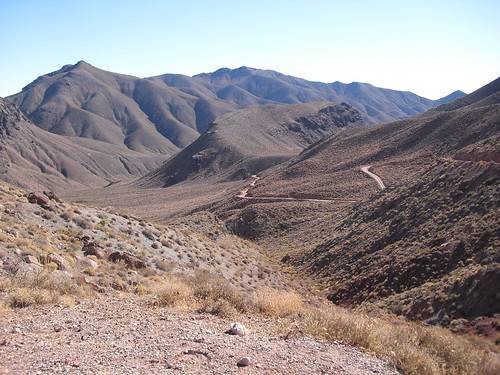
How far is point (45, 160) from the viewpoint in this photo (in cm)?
16775

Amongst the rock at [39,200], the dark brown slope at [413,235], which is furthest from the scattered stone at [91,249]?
the dark brown slope at [413,235]

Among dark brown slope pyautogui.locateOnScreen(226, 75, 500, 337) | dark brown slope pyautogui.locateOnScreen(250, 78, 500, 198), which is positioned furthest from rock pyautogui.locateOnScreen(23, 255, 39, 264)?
dark brown slope pyautogui.locateOnScreen(250, 78, 500, 198)

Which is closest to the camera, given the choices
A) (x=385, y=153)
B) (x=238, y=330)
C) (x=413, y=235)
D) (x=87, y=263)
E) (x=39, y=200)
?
(x=238, y=330)

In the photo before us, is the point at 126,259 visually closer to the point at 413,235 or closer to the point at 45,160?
the point at 413,235

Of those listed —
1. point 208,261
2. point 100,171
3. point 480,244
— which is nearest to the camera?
point 480,244

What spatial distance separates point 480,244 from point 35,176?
463 feet

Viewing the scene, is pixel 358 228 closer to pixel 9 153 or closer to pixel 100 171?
pixel 9 153

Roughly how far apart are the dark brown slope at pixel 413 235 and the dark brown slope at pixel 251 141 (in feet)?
184

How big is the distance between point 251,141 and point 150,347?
133079mm

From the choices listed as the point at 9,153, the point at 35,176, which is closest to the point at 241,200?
the point at 35,176

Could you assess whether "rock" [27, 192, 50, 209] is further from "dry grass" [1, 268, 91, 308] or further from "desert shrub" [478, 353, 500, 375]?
"desert shrub" [478, 353, 500, 375]

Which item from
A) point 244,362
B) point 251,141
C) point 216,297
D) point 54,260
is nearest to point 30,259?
point 54,260

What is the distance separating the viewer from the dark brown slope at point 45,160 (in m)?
142

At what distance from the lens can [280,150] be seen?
138 m
